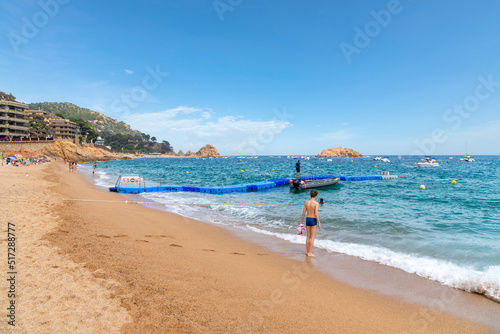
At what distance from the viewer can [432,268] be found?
280 inches

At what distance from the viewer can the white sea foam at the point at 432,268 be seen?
236 inches

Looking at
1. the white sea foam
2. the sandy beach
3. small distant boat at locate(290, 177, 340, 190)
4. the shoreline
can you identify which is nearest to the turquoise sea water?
the white sea foam

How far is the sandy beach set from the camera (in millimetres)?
3855

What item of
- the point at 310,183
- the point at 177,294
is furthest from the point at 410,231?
the point at 310,183

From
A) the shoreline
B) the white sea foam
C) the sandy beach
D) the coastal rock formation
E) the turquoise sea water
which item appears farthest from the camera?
the coastal rock formation

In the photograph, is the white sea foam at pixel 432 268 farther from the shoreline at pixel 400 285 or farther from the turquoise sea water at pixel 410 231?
the shoreline at pixel 400 285

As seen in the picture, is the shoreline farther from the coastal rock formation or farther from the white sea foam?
the coastal rock formation

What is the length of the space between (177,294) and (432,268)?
7.33 meters

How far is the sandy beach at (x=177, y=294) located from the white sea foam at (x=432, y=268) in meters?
1.88

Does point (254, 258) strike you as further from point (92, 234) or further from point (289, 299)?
point (92, 234)

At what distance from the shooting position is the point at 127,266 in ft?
19.0

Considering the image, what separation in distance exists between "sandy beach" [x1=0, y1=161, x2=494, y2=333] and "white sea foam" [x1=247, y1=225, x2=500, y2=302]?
1.88m

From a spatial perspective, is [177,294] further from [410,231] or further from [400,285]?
[410,231]

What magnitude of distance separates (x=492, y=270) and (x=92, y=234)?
41.6 feet
